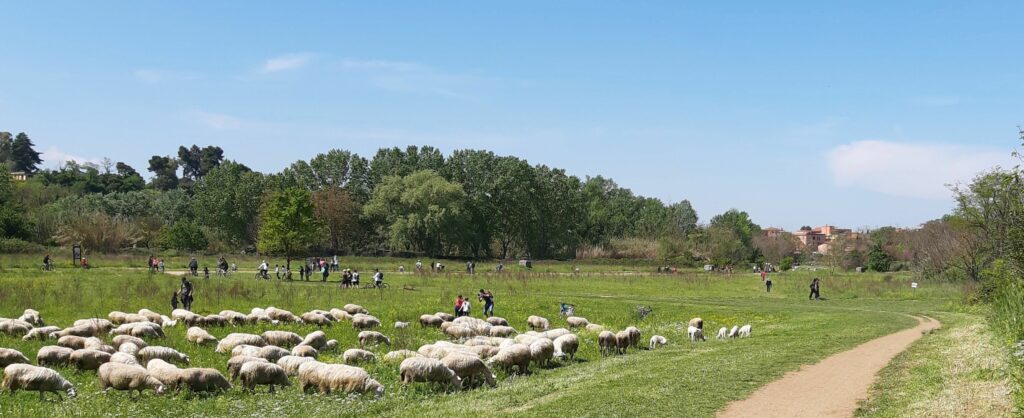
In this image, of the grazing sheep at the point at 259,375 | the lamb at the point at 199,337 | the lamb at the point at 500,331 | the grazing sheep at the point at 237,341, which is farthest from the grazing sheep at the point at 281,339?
the lamb at the point at 500,331

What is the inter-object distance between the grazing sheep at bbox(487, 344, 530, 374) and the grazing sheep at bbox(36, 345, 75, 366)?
1156cm

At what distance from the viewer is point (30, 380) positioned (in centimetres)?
1769

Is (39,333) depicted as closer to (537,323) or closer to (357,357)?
(357,357)

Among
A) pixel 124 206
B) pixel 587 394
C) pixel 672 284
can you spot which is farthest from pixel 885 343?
pixel 124 206

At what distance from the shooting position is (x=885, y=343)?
87.2ft

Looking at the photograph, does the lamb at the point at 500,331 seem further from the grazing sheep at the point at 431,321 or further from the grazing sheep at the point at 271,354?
the grazing sheep at the point at 271,354

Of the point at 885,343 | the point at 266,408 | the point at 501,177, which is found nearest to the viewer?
the point at 266,408

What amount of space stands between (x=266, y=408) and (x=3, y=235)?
83.7 meters

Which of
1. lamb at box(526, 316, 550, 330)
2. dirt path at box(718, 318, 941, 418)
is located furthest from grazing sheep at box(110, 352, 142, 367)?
lamb at box(526, 316, 550, 330)

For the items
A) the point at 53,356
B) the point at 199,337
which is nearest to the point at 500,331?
the point at 199,337

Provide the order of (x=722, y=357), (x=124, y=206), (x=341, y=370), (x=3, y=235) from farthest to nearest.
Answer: (x=124, y=206) < (x=3, y=235) < (x=722, y=357) < (x=341, y=370)

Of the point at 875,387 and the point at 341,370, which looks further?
the point at 341,370

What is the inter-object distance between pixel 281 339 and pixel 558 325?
48.9ft

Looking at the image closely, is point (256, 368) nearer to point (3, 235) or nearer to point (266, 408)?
point (266, 408)
